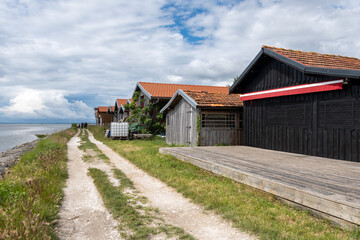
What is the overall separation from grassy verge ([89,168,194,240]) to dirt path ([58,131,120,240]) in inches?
6.2

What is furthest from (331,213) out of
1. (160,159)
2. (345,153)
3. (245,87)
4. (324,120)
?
(245,87)

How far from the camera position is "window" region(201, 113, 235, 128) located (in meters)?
15.1

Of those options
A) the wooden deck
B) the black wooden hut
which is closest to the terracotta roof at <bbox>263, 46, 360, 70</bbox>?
the black wooden hut

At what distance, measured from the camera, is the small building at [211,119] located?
1475cm

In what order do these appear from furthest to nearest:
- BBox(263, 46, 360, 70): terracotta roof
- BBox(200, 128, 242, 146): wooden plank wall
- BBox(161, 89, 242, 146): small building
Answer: BBox(200, 128, 242, 146): wooden plank wall → BBox(161, 89, 242, 146): small building → BBox(263, 46, 360, 70): terracotta roof

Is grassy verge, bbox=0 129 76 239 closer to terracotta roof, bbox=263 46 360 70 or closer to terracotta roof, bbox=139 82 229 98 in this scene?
terracotta roof, bbox=263 46 360 70

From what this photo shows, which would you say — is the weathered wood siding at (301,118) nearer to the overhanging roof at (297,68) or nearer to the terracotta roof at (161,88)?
the overhanging roof at (297,68)

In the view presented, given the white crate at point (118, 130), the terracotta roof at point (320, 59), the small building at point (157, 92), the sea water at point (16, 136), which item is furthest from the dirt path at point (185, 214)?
the sea water at point (16, 136)

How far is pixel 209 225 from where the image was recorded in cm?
459

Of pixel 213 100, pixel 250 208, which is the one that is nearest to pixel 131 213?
pixel 250 208

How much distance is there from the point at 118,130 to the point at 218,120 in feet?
37.1

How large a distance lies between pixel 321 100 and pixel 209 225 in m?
7.32

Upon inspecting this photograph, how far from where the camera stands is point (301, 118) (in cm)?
1038

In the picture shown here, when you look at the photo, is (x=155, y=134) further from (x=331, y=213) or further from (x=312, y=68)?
(x=331, y=213)
